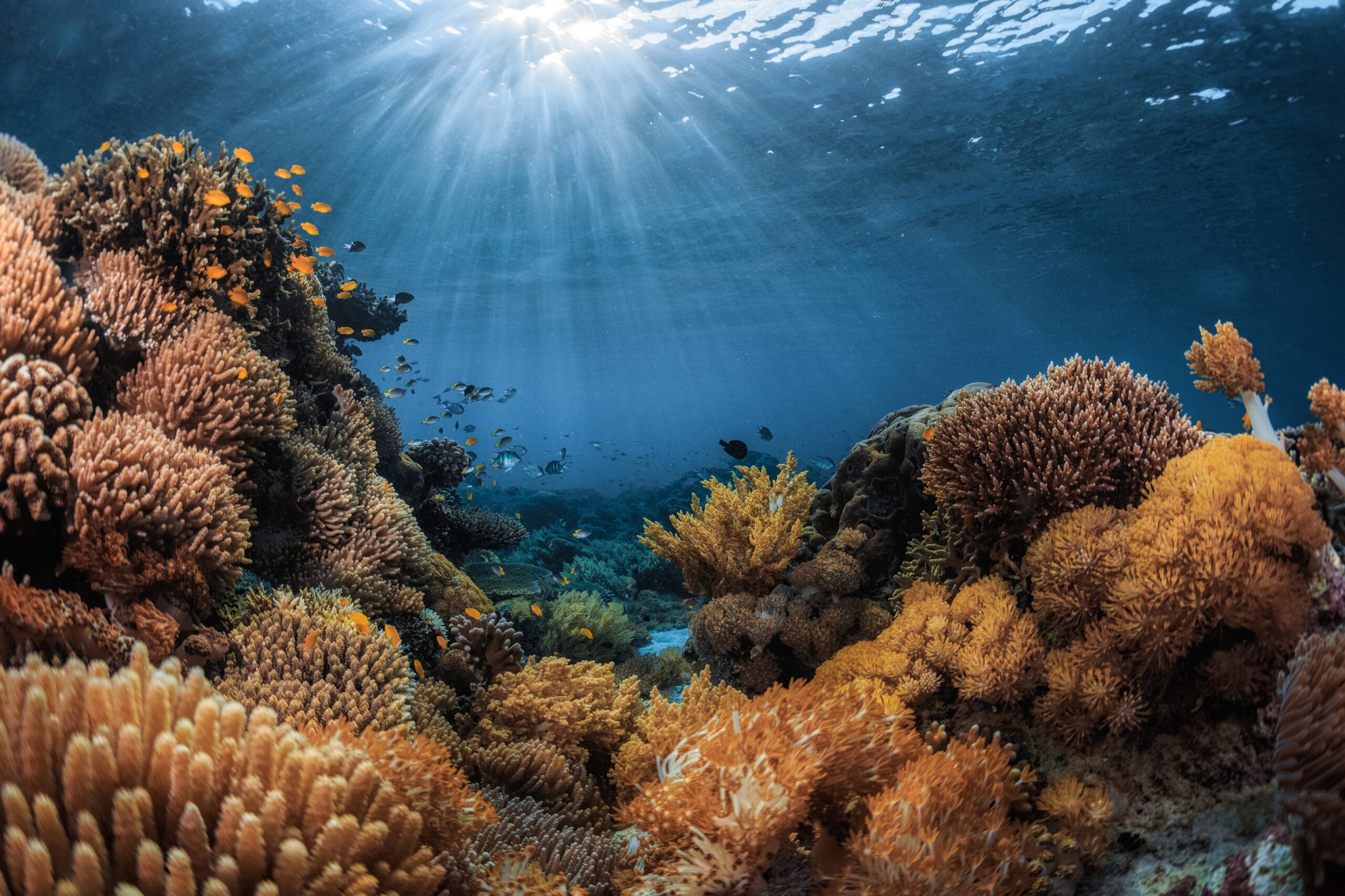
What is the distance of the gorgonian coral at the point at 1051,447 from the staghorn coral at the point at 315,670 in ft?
12.3

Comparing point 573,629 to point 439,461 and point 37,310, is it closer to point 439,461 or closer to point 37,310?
point 439,461

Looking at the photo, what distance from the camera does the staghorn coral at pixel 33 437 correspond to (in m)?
3.00

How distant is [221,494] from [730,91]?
19514mm

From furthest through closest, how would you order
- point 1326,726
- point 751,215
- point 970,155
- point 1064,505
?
point 751,215 < point 970,155 < point 1064,505 < point 1326,726

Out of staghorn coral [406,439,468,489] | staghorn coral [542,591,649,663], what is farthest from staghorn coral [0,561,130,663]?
staghorn coral [406,439,468,489]

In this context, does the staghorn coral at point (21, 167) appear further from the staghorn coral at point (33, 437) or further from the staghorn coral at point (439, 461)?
the staghorn coral at point (439, 461)

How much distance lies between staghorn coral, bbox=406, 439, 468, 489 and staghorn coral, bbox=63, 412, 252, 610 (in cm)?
559

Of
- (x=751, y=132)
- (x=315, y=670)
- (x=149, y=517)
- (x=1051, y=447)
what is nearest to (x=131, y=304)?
(x=149, y=517)

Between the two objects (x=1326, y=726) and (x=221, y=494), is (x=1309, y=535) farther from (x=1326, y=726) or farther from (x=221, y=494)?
(x=221, y=494)

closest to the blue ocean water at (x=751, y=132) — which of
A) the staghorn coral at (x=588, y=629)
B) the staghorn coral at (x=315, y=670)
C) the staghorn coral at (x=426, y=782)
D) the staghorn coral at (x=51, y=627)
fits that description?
the staghorn coral at (x=588, y=629)

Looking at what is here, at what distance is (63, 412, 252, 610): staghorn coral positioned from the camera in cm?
306

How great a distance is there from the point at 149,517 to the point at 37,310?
156 cm

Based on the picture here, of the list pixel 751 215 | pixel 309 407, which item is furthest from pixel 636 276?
pixel 309 407

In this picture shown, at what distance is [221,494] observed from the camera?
3.58 m
